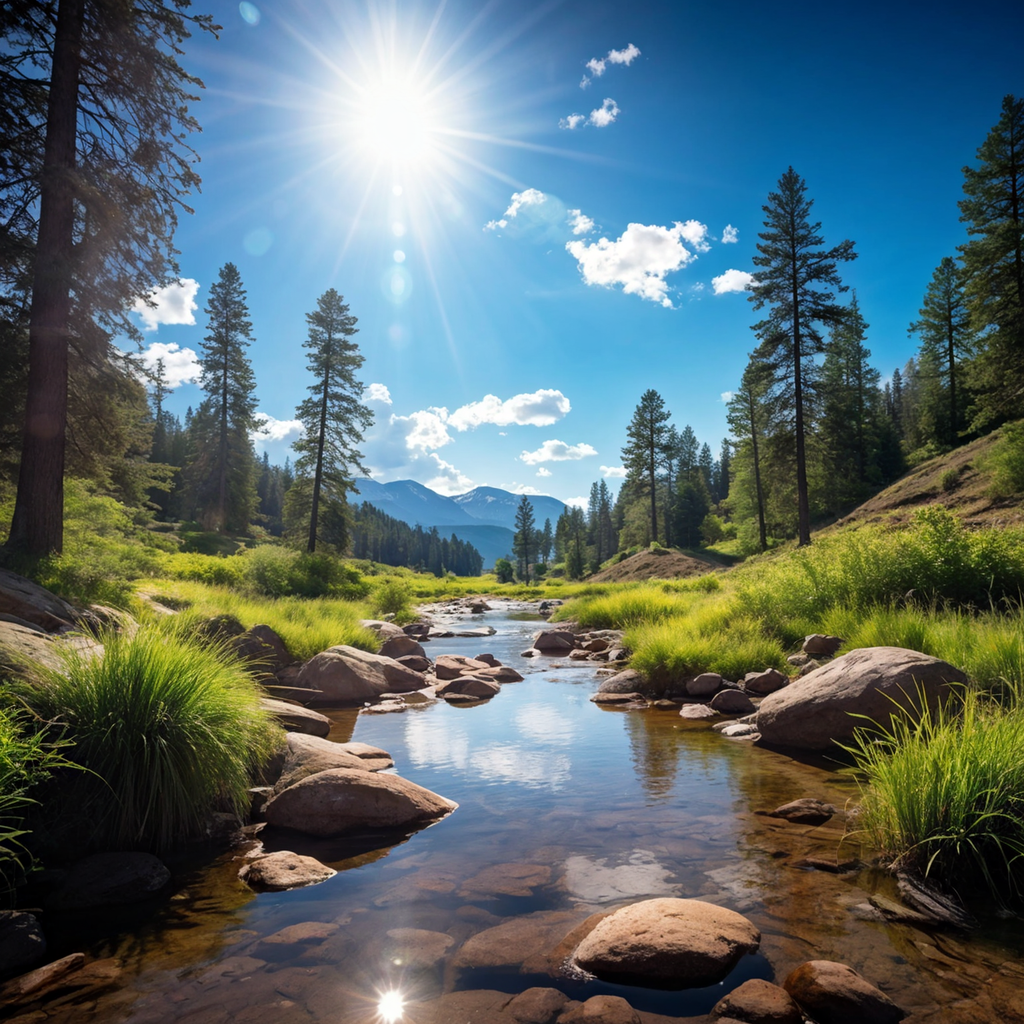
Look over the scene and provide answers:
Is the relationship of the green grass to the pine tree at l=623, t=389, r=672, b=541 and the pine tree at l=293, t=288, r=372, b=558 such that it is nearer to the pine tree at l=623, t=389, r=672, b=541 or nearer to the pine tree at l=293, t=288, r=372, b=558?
the pine tree at l=293, t=288, r=372, b=558

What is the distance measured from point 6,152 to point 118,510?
307 inches

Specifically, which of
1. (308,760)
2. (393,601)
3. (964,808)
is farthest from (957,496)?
(308,760)

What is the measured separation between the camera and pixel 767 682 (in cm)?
977

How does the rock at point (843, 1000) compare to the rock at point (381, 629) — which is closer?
the rock at point (843, 1000)

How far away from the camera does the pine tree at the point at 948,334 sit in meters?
41.8

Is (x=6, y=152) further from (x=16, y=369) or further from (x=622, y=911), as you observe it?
(x=622, y=911)

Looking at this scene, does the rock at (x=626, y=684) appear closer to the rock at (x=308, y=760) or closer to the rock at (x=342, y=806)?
the rock at (x=308, y=760)

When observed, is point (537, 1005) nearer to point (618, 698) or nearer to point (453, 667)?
point (618, 698)

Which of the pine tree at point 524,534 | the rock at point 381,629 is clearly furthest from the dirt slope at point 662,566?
the pine tree at point 524,534

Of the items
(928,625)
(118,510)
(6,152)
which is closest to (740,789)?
(928,625)

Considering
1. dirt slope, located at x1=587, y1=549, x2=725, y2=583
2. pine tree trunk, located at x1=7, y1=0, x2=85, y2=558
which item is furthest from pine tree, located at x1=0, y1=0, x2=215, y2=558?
dirt slope, located at x1=587, y1=549, x2=725, y2=583

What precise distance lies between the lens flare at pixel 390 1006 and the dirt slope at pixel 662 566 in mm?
36409

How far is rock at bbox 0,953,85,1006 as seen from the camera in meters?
2.89

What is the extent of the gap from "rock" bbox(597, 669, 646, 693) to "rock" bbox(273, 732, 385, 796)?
584cm
